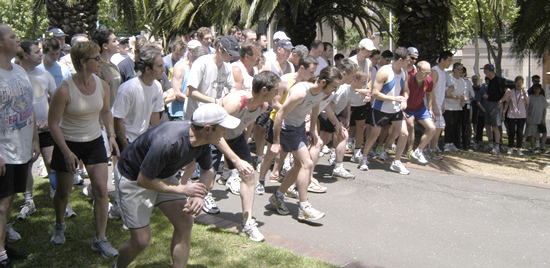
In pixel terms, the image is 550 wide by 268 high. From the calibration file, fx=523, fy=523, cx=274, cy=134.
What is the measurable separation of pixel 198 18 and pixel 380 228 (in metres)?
14.9

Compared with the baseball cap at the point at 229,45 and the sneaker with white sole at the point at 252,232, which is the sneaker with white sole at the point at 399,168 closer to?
the baseball cap at the point at 229,45

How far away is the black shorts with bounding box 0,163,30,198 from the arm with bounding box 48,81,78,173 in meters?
0.33

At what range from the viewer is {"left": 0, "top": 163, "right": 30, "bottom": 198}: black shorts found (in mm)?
4199

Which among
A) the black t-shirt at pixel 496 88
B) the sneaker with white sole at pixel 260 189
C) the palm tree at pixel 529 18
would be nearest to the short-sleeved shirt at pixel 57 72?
the sneaker with white sole at pixel 260 189

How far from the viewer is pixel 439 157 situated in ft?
31.4

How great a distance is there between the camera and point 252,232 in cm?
520

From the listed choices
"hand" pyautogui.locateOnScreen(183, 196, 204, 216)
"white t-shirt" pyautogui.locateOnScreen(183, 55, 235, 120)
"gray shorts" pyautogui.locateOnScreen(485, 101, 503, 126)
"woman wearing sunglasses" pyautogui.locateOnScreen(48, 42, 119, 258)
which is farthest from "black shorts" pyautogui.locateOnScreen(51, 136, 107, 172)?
"gray shorts" pyautogui.locateOnScreen(485, 101, 503, 126)

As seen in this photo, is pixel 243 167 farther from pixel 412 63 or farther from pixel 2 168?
pixel 412 63

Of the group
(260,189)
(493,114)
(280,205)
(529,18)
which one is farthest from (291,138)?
(529,18)

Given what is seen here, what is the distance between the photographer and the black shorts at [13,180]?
13.8ft

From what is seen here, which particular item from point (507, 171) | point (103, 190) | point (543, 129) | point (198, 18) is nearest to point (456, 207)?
point (507, 171)

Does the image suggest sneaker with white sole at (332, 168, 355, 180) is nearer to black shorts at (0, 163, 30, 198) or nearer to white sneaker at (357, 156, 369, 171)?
white sneaker at (357, 156, 369, 171)

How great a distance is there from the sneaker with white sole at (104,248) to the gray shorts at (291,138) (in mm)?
2358

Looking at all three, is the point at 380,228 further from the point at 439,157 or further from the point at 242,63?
the point at 439,157
